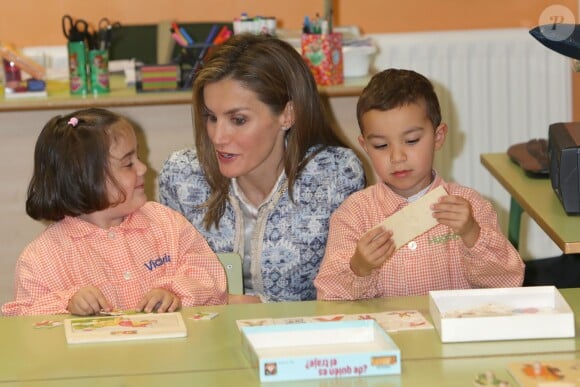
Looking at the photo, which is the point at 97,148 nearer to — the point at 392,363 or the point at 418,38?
the point at 392,363

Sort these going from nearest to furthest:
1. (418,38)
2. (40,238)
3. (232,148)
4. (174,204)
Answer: (40,238) → (232,148) → (174,204) → (418,38)

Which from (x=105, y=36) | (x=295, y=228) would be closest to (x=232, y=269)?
(x=295, y=228)

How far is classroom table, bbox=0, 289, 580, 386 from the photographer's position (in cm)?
178

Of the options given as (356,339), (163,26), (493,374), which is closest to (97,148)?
(356,339)

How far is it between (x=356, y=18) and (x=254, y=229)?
2.13 m

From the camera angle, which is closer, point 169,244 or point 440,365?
point 440,365

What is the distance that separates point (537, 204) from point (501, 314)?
0.84 metres

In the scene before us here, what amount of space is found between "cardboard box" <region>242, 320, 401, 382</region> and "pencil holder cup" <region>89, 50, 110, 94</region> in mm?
1955

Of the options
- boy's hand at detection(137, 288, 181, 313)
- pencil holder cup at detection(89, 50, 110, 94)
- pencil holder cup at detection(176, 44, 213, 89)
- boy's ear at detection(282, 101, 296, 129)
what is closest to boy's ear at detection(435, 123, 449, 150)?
boy's ear at detection(282, 101, 296, 129)

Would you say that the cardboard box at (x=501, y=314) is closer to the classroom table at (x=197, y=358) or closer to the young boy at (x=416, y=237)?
the classroom table at (x=197, y=358)

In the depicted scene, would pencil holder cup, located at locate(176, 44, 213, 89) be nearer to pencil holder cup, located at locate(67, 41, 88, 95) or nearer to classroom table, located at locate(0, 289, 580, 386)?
pencil holder cup, located at locate(67, 41, 88, 95)

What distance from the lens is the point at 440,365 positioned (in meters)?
1.81

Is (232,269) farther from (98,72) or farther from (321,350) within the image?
(98,72)

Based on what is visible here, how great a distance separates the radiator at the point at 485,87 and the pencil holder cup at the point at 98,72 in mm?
1361
